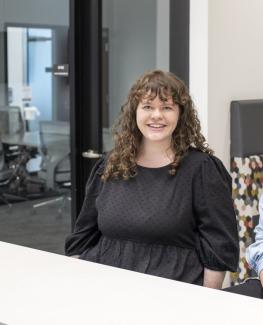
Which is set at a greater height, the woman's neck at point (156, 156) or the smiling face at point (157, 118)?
the smiling face at point (157, 118)

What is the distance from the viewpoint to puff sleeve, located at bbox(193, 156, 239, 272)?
7.24ft

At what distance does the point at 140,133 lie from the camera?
7.70 feet

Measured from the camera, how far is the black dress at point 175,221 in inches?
86.3

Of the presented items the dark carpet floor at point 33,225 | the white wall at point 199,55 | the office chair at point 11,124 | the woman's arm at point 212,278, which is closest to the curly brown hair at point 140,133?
the woman's arm at point 212,278

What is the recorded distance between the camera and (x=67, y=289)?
1.80m

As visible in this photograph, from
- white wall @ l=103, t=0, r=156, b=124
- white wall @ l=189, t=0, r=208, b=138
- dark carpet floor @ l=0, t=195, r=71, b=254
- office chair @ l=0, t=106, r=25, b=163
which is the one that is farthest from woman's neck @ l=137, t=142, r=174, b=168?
office chair @ l=0, t=106, r=25, b=163

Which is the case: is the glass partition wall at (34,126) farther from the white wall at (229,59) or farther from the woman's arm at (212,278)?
the woman's arm at (212,278)

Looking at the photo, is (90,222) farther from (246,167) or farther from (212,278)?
(246,167)

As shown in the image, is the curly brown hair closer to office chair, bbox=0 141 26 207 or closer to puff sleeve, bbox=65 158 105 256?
puff sleeve, bbox=65 158 105 256

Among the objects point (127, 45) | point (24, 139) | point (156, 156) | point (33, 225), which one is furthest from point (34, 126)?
point (156, 156)

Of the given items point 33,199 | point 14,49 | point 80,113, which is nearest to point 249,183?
point 80,113

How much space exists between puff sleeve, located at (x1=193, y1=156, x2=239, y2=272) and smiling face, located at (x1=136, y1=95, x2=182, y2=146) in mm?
177

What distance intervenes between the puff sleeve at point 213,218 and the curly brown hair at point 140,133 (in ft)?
0.34

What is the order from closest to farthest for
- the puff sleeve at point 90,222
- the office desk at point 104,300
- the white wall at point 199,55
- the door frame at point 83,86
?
the office desk at point 104,300
the puff sleeve at point 90,222
the white wall at point 199,55
the door frame at point 83,86
